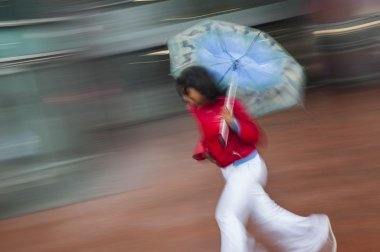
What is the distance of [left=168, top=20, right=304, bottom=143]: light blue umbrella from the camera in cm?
305

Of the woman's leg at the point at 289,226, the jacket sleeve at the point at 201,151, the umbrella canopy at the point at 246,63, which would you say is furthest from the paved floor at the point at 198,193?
the umbrella canopy at the point at 246,63

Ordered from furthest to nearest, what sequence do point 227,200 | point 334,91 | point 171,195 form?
1. point 334,91
2. point 171,195
3. point 227,200

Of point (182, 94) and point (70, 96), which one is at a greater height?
point (182, 94)

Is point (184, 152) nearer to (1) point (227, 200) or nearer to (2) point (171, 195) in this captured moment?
(2) point (171, 195)

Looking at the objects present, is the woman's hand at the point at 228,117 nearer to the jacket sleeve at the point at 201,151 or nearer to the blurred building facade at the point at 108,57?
the jacket sleeve at the point at 201,151

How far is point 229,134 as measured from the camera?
3.12 m

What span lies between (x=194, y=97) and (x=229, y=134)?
0.28 m

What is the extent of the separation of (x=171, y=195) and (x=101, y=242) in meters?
1.06

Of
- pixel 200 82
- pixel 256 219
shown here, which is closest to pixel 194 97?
pixel 200 82

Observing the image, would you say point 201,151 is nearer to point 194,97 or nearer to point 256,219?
point 194,97

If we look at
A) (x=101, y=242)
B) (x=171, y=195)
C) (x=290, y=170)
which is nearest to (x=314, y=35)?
(x=290, y=170)

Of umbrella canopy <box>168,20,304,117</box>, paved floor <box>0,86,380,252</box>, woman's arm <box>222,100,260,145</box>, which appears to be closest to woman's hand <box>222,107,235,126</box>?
woman's arm <box>222,100,260,145</box>

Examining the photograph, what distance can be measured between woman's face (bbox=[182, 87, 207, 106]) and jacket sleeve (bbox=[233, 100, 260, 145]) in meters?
0.18

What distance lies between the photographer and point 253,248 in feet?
10.9
